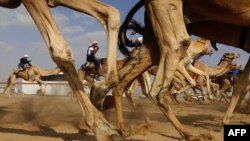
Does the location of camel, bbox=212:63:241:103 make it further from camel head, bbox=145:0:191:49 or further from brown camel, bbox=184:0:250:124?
camel head, bbox=145:0:191:49

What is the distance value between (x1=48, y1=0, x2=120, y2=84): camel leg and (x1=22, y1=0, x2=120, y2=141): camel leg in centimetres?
37

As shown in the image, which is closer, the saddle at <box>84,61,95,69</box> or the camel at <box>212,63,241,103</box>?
the saddle at <box>84,61,95,69</box>

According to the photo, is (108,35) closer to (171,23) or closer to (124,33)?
(171,23)

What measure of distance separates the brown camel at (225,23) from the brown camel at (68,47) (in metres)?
1.50

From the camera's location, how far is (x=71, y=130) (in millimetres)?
6309

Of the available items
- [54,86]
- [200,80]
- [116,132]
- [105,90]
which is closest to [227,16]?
[105,90]

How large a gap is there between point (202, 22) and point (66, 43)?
2.73m

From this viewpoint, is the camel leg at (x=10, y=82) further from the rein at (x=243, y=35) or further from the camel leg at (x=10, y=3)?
the rein at (x=243, y=35)

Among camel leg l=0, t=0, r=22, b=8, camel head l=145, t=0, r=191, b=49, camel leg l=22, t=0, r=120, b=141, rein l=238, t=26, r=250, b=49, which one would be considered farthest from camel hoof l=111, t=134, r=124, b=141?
rein l=238, t=26, r=250, b=49

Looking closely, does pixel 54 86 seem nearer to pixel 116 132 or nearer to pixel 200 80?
pixel 200 80

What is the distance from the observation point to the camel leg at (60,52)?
15.0 feet

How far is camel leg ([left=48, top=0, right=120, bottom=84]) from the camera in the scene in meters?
4.80

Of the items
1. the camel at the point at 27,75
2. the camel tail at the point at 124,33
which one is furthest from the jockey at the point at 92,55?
the camel tail at the point at 124,33

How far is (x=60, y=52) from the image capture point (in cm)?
479
